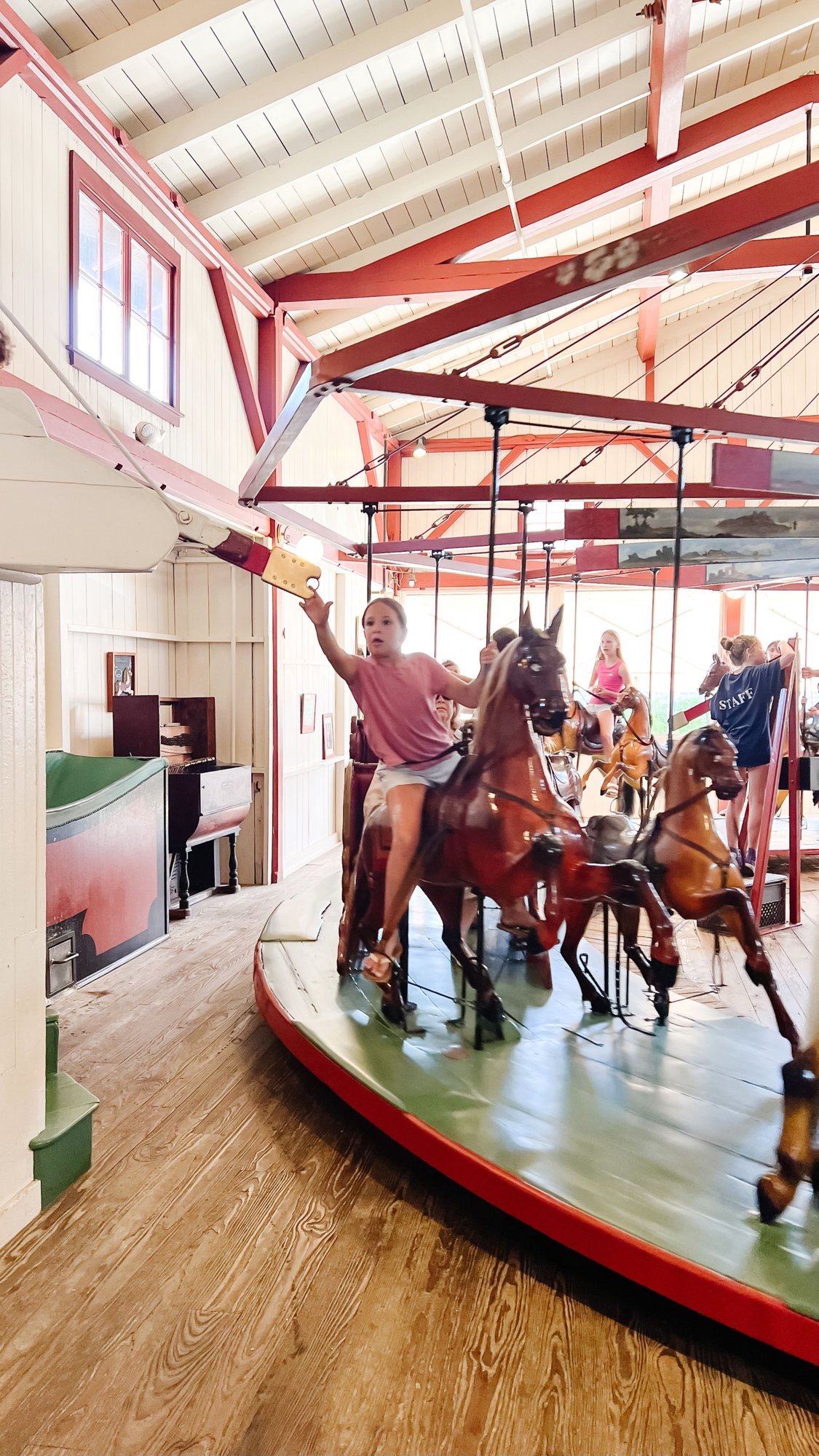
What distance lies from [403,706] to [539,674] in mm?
631

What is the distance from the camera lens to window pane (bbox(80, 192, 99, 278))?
4.32 meters

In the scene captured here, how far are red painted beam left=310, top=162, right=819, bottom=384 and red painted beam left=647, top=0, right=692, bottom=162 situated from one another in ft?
11.4

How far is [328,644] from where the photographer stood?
321cm

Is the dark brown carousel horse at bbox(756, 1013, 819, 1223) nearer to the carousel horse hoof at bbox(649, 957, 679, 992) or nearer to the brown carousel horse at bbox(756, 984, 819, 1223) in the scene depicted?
the brown carousel horse at bbox(756, 984, 819, 1223)

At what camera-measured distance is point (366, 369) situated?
96.5 inches

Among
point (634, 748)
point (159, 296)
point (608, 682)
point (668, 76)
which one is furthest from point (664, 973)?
point (668, 76)

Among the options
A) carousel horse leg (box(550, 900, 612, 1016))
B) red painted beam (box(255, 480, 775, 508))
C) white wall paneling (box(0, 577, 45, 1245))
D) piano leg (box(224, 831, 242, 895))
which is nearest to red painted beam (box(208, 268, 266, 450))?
red painted beam (box(255, 480, 775, 508))

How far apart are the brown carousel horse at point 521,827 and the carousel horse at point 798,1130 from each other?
811 millimetres

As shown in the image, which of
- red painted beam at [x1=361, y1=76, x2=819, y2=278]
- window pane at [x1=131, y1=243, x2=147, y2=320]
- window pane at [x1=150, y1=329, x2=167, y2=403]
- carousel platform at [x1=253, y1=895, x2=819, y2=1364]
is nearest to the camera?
carousel platform at [x1=253, y1=895, x2=819, y2=1364]

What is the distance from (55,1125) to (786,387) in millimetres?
11152

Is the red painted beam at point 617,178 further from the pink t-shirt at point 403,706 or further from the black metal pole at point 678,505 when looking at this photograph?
the pink t-shirt at point 403,706

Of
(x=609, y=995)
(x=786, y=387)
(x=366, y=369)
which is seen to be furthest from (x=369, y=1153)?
(x=786, y=387)

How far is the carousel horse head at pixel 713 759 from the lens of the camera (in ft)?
9.02

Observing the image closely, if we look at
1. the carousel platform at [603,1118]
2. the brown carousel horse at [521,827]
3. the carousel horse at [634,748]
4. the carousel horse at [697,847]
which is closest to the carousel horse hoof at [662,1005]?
the carousel platform at [603,1118]
